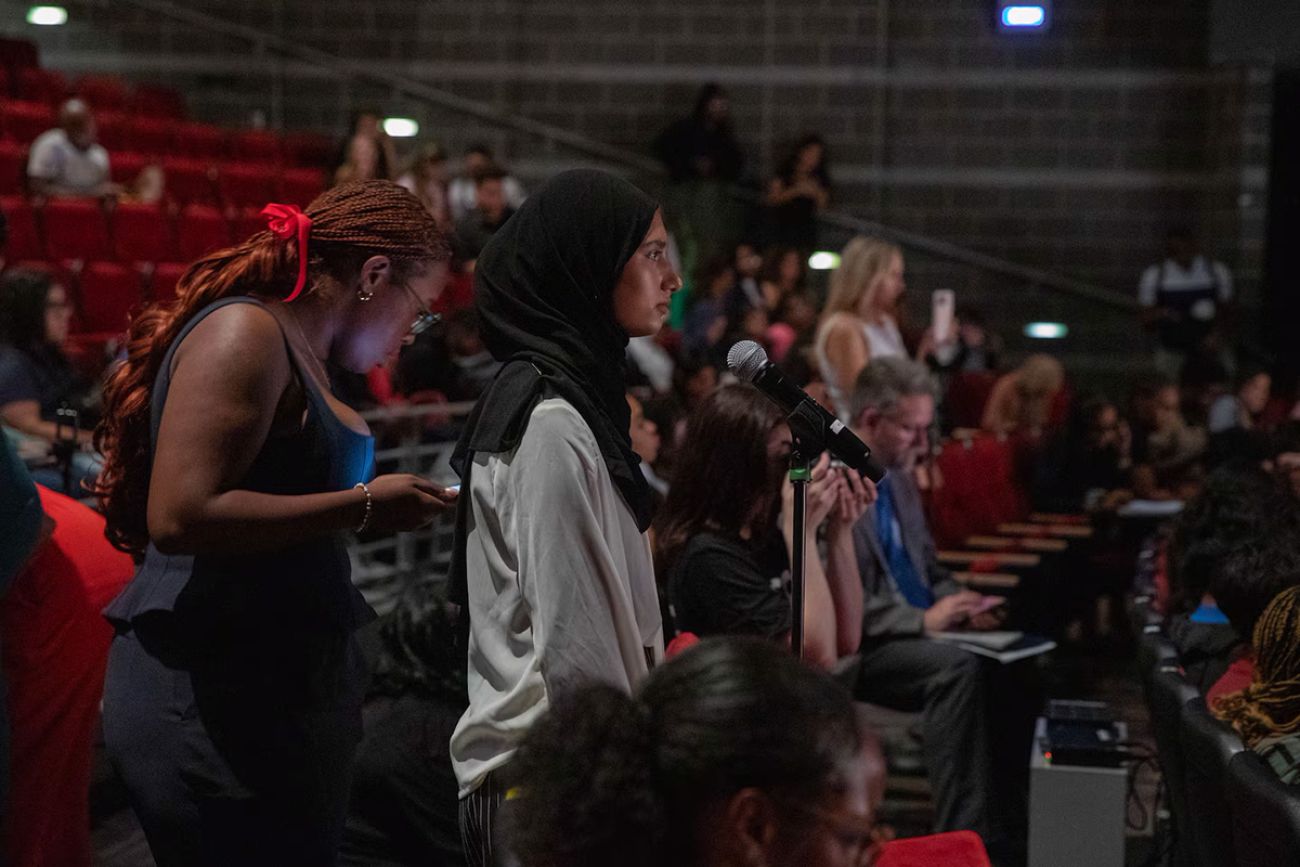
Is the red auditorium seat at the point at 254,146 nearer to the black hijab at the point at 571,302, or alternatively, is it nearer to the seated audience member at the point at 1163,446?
the seated audience member at the point at 1163,446

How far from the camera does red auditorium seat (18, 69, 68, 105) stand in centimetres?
927

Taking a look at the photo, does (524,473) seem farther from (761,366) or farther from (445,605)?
(445,605)

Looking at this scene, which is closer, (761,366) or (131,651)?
(131,651)

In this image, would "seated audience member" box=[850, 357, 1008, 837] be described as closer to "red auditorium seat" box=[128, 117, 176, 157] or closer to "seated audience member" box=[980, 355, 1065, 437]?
"seated audience member" box=[980, 355, 1065, 437]

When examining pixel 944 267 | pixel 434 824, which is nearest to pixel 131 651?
pixel 434 824

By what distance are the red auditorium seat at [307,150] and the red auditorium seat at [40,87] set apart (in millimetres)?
1573

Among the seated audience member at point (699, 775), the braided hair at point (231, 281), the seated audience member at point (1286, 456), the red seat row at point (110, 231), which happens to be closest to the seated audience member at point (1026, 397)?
the seated audience member at point (1286, 456)

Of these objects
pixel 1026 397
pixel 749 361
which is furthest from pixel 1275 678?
pixel 1026 397

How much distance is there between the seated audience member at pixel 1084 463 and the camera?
6.94 m

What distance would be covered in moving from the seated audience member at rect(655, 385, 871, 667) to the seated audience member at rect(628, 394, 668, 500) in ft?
5.26

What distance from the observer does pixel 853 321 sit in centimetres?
550

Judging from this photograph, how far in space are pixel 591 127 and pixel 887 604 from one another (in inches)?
326

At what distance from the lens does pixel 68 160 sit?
8.01m

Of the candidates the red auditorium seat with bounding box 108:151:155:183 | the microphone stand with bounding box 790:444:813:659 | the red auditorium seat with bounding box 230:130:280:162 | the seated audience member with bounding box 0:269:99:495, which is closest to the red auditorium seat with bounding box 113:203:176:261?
the red auditorium seat with bounding box 108:151:155:183
